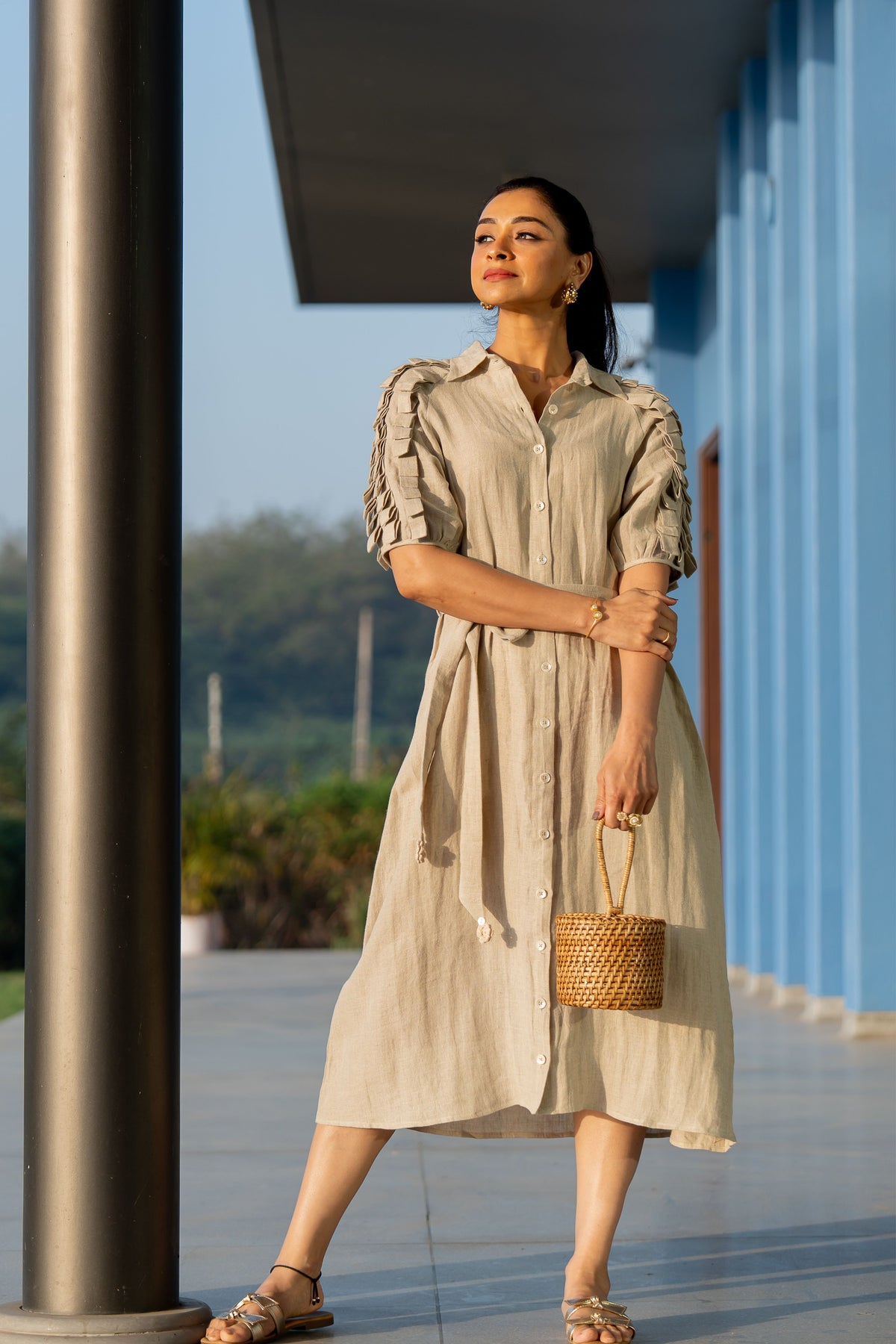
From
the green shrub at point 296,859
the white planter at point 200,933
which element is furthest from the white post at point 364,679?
the white planter at point 200,933

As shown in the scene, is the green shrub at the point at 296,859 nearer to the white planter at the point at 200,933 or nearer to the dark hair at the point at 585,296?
the white planter at the point at 200,933

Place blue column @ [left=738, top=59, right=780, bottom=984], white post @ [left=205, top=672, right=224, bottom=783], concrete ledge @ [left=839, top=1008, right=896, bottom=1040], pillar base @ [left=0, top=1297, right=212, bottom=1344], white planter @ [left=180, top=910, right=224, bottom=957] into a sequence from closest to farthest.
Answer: pillar base @ [left=0, top=1297, right=212, bottom=1344], concrete ledge @ [left=839, top=1008, right=896, bottom=1040], blue column @ [left=738, top=59, right=780, bottom=984], white planter @ [left=180, top=910, right=224, bottom=957], white post @ [left=205, top=672, right=224, bottom=783]

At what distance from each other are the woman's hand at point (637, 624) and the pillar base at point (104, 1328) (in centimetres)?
104

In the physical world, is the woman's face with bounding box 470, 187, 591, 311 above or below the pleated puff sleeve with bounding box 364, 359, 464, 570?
above

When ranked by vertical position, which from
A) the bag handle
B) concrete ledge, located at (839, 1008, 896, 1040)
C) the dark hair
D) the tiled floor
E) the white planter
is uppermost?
the dark hair

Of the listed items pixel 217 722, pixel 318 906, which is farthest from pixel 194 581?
pixel 318 906

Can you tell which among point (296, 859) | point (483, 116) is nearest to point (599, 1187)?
point (483, 116)

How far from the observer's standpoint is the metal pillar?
2.15 meters

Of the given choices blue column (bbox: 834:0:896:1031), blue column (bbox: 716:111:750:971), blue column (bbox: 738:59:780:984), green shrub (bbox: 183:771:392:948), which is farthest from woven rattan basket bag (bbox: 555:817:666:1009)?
green shrub (bbox: 183:771:392:948)

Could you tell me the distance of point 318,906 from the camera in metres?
14.5

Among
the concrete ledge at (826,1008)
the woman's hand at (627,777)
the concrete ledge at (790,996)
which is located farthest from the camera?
the concrete ledge at (790,996)

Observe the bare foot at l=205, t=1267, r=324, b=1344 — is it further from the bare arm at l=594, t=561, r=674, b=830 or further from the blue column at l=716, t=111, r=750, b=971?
the blue column at l=716, t=111, r=750, b=971

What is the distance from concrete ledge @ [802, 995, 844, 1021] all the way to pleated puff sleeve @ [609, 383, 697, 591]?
4251mm

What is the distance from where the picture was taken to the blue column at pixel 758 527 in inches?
302
